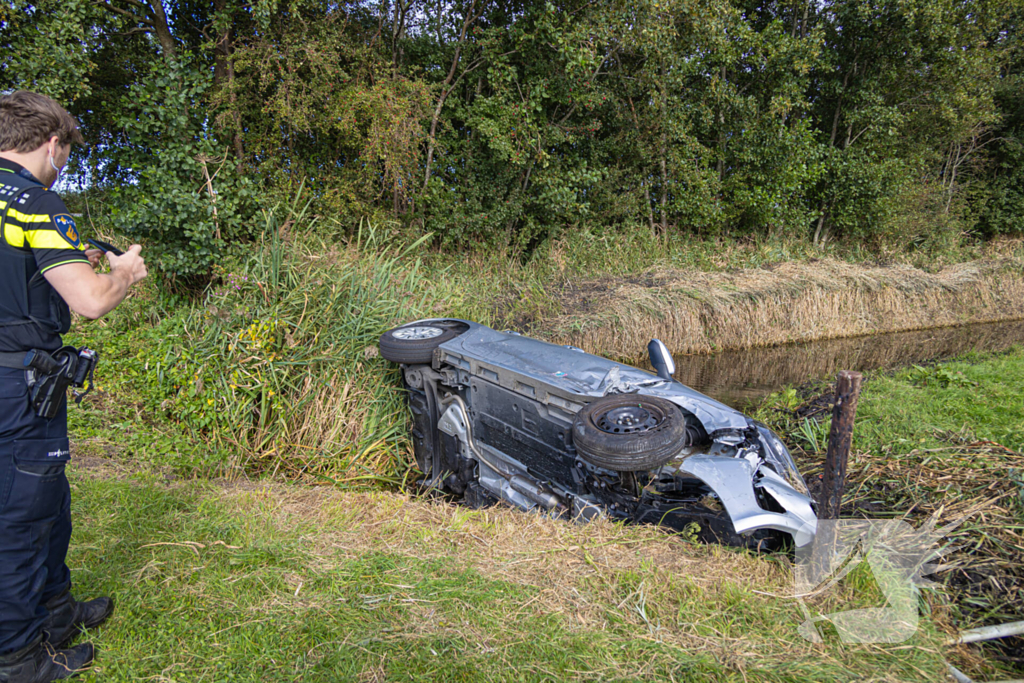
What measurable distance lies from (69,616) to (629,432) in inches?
98.9

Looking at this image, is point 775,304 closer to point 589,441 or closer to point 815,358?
point 815,358

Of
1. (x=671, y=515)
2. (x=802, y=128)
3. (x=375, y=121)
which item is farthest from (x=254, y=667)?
(x=802, y=128)

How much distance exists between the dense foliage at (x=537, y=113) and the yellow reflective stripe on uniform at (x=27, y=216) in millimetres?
4226

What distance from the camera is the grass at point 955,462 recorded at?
270 centimetres

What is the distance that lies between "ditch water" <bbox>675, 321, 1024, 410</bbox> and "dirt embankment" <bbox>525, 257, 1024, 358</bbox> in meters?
0.36

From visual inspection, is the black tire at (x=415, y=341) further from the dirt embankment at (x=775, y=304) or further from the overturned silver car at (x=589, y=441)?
the dirt embankment at (x=775, y=304)

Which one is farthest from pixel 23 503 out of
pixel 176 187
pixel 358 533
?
pixel 176 187

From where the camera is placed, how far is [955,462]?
3924 millimetres

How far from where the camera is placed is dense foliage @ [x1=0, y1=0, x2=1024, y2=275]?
605cm

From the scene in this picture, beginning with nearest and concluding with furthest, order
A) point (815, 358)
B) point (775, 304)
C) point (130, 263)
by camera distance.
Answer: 1. point (130, 263)
2. point (815, 358)
3. point (775, 304)

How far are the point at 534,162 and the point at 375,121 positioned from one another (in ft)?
12.9

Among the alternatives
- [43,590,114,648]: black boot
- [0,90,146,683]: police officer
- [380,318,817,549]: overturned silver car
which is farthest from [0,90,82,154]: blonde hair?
[380,318,817,549]: overturned silver car

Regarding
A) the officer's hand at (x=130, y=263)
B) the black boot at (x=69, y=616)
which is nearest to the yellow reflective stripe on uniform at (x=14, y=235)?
the officer's hand at (x=130, y=263)

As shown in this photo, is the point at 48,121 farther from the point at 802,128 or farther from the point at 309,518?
the point at 802,128
